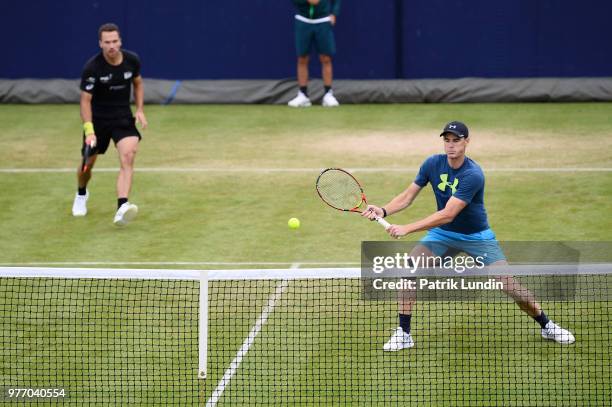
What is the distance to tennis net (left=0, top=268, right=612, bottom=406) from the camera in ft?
25.3

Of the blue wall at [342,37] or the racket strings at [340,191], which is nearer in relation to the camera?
the racket strings at [340,191]

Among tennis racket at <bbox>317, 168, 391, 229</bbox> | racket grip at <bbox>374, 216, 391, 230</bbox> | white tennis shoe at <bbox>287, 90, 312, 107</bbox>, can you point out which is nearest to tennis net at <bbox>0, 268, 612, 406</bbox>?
racket grip at <bbox>374, 216, 391, 230</bbox>

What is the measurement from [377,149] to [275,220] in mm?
4008

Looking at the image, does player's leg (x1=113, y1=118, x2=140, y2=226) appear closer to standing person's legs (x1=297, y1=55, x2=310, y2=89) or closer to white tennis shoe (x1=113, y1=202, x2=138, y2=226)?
white tennis shoe (x1=113, y1=202, x2=138, y2=226)

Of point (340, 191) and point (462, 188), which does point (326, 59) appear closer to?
point (340, 191)

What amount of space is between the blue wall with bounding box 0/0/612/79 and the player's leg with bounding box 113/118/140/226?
8.68 m

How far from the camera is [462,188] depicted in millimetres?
8516

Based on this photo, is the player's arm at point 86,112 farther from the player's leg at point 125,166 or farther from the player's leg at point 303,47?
the player's leg at point 303,47

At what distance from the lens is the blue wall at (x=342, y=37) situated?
67.2 ft

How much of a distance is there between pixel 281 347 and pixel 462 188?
1.95 m

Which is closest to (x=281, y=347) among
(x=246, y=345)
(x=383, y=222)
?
(x=246, y=345)

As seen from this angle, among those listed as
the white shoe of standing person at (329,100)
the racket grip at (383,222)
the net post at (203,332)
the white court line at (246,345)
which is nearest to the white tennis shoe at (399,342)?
the racket grip at (383,222)

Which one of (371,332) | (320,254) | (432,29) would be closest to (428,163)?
(371,332)

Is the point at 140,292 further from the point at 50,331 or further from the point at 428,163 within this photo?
the point at 428,163
